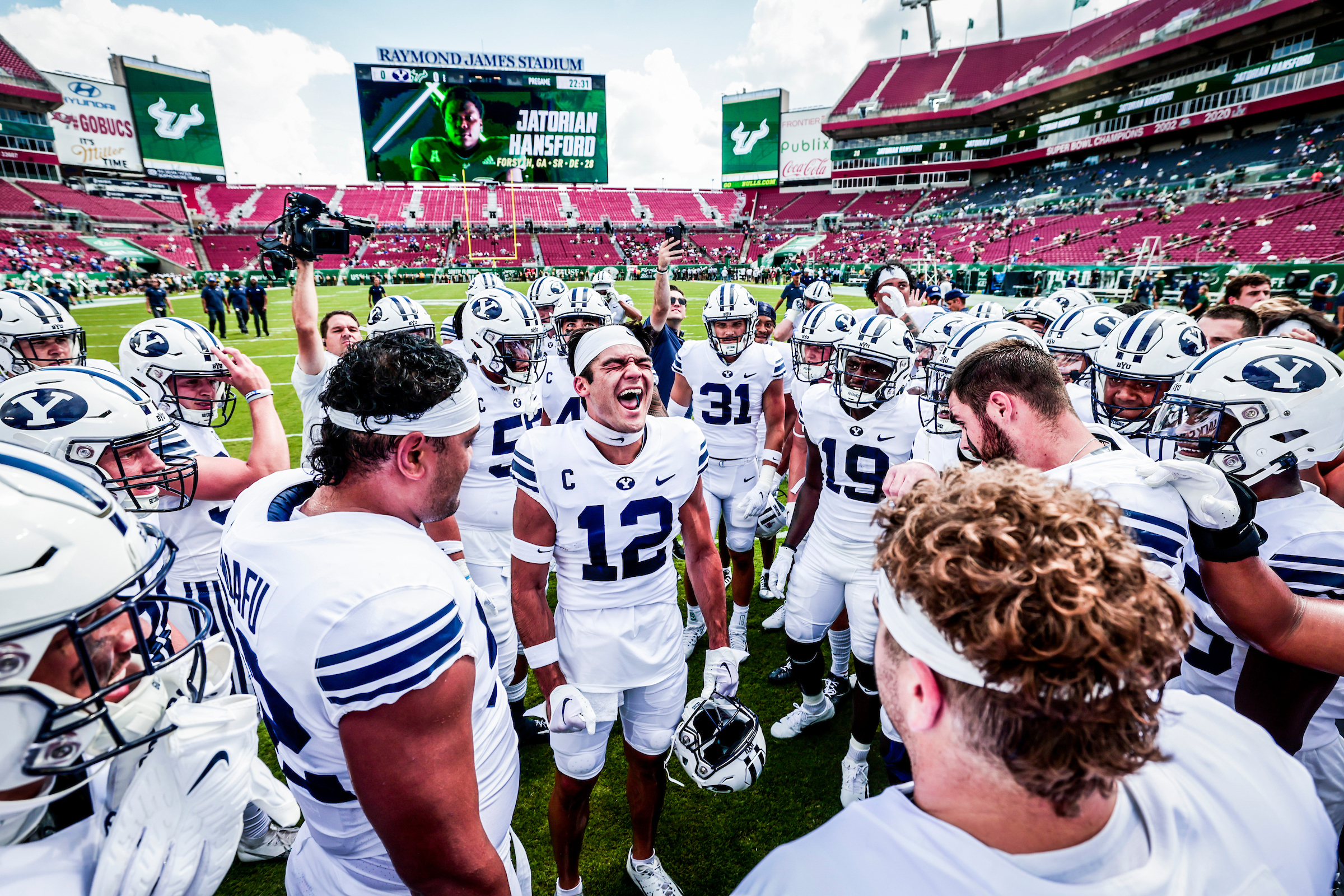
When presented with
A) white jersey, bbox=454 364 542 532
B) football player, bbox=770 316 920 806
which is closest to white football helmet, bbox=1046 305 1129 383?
football player, bbox=770 316 920 806

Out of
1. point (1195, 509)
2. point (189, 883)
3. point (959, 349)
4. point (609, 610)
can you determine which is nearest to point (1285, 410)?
point (1195, 509)

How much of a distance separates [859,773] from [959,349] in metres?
3.00

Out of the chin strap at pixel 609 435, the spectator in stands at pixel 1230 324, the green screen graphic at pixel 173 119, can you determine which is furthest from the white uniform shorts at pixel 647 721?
the green screen graphic at pixel 173 119

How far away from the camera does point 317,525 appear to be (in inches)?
63.3

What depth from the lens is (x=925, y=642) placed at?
102 centimetres

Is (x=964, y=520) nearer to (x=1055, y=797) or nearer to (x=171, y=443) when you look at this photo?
(x=1055, y=797)

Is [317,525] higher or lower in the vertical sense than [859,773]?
higher

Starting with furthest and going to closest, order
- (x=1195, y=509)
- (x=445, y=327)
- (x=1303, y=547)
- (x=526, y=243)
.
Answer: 1. (x=526, y=243)
2. (x=445, y=327)
3. (x=1303, y=547)
4. (x=1195, y=509)

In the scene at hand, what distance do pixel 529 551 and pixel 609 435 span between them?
26.8 inches

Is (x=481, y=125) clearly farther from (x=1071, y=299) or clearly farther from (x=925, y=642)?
(x=925, y=642)

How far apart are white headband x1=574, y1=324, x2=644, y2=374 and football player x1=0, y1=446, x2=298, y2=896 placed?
2.01 meters

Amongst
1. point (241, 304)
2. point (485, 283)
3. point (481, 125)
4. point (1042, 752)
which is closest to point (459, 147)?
point (481, 125)

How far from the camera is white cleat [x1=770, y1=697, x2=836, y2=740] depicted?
13.2ft

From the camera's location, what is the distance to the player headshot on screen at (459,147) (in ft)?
163
